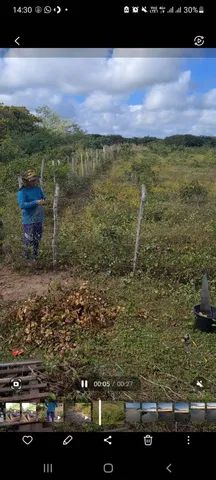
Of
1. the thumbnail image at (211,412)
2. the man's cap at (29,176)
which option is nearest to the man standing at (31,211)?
the man's cap at (29,176)

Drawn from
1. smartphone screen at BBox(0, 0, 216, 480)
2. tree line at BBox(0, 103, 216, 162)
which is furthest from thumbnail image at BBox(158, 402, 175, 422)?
tree line at BBox(0, 103, 216, 162)

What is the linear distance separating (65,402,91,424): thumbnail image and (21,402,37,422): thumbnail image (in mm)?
148

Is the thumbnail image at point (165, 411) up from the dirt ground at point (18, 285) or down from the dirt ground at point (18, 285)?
down

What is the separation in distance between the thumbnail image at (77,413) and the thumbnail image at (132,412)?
7.0 inches

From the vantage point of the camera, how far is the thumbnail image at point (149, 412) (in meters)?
2.32

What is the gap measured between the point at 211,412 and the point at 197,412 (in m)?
0.06

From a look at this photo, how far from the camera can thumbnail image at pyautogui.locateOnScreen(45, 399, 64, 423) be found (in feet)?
7.64

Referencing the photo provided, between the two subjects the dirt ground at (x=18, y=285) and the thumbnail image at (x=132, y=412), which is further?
the dirt ground at (x=18, y=285)

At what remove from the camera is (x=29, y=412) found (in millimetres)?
2342
